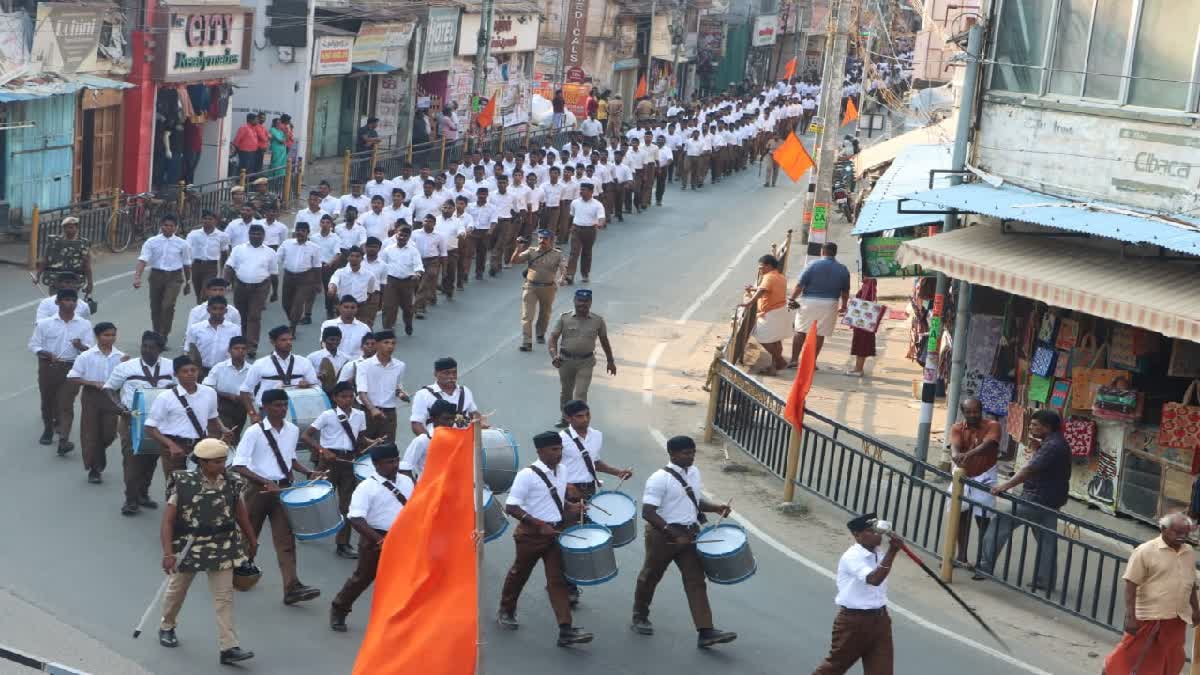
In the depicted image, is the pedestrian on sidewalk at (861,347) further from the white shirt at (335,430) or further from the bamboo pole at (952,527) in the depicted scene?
the white shirt at (335,430)

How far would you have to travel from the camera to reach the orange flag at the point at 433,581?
9055 millimetres

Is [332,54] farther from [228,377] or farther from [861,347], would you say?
[228,377]

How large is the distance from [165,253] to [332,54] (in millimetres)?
18917

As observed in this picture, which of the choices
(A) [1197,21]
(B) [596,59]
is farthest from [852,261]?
(B) [596,59]

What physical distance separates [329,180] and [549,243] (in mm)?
15712

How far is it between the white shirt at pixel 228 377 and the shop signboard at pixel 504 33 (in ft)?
98.0

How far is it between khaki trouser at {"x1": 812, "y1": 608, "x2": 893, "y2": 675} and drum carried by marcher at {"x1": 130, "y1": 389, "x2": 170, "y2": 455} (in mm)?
5396

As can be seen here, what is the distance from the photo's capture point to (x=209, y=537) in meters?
10.5

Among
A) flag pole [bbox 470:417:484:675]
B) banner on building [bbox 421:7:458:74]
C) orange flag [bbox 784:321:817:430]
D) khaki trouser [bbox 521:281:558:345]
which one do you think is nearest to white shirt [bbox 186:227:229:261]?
khaki trouser [bbox 521:281:558:345]

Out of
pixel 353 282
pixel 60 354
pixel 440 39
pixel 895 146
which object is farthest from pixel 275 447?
pixel 440 39

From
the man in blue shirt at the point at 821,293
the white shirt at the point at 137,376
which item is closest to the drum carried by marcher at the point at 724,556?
→ the white shirt at the point at 137,376

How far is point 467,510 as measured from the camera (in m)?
9.33

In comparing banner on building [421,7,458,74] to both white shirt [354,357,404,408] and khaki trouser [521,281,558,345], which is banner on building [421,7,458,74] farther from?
white shirt [354,357,404,408]

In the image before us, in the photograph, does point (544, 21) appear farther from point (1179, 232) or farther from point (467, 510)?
point (467, 510)
